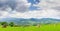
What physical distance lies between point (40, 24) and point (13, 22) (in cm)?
46

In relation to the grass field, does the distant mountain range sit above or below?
above

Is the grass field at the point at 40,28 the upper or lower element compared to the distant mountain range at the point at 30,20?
lower

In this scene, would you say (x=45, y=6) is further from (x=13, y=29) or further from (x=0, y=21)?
(x=0, y=21)

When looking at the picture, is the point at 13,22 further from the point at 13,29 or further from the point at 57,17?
the point at 57,17

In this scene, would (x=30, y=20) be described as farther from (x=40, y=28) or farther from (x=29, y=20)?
(x=40, y=28)

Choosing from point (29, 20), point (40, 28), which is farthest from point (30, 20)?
point (40, 28)

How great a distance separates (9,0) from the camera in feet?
6.58

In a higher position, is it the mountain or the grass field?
the mountain

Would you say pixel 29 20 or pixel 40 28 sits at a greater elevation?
pixel 29 20

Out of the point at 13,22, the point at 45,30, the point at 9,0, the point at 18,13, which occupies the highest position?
the point at 9,0

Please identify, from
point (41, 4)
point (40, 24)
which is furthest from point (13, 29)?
point (41, 4)

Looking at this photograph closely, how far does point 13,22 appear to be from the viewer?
2.01m

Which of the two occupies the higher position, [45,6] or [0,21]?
[45,6]

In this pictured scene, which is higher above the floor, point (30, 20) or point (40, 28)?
point (30, 20)
